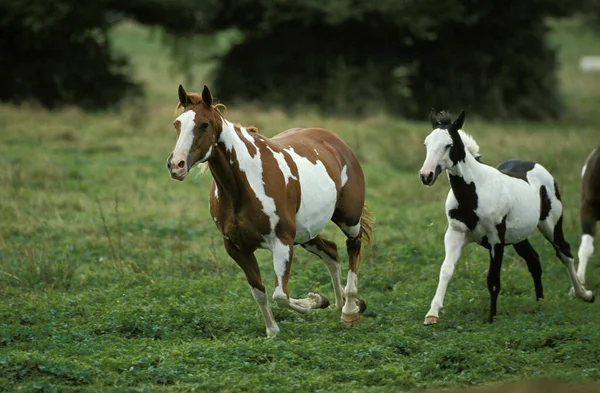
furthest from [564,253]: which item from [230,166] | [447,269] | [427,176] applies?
[230,166]

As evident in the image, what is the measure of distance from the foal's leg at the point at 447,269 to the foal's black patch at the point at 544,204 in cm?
127

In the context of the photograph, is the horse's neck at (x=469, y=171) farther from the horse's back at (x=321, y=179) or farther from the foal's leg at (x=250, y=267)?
the foal's leg at (x=250, y=267)

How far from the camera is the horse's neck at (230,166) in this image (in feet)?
25.9

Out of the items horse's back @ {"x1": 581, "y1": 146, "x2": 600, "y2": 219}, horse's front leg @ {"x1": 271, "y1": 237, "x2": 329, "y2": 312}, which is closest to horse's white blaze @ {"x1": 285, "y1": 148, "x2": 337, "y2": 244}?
horse's front leg @ {"x1": 271, "y1": 237, "x2": 329, "y2": 312}

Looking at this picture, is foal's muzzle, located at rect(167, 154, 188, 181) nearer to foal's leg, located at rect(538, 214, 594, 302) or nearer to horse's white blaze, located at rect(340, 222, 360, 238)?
horse's white blaze, located at rect(340, 222, 360, 238)

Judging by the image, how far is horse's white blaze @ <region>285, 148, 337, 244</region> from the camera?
8422mm

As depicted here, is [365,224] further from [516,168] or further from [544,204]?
[544,204]

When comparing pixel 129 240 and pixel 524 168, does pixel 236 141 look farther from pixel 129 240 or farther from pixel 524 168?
pixel 129 240

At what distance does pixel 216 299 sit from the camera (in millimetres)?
9625

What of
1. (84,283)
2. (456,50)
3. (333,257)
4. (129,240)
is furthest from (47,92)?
(333,257)

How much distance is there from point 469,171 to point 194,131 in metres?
3.02

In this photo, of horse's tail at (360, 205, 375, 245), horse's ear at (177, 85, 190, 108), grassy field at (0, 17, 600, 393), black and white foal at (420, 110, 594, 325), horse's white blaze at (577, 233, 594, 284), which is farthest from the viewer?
horse's white blaze at (577, 233, 594, 284)

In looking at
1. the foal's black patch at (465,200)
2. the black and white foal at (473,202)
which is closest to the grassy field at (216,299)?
the black and white foal at (473,202)

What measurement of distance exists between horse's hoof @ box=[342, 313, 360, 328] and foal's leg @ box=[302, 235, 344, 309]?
586 mm
